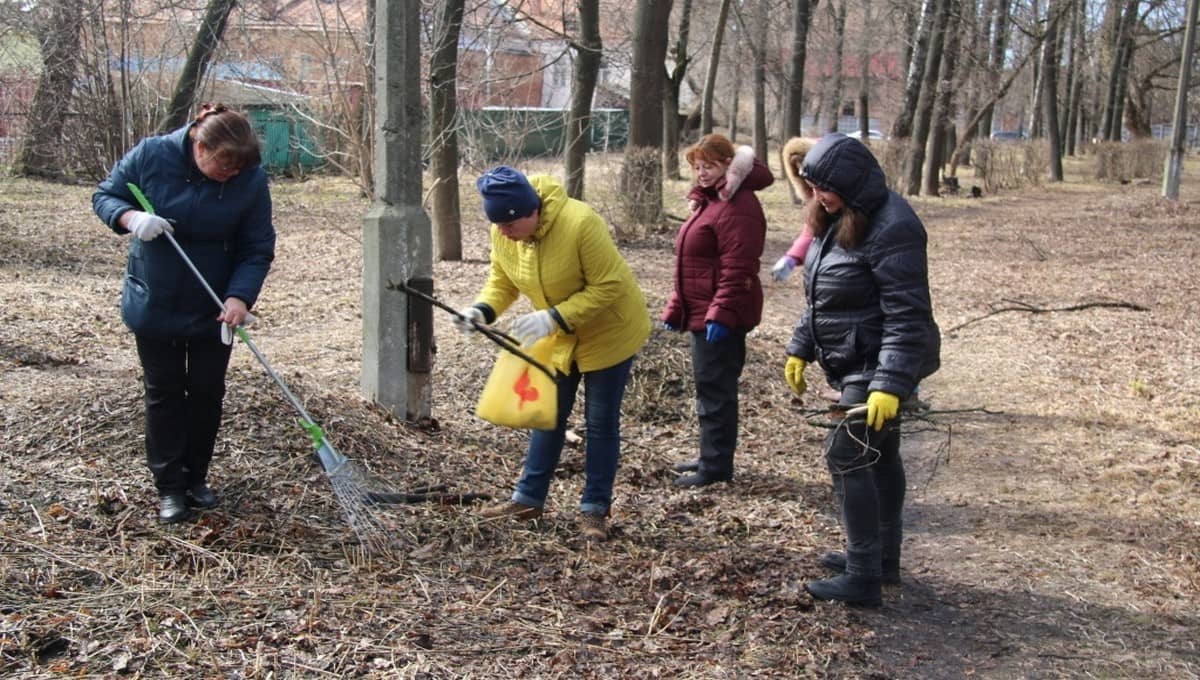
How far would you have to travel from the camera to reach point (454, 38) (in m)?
11.7

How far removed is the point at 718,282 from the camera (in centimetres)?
559

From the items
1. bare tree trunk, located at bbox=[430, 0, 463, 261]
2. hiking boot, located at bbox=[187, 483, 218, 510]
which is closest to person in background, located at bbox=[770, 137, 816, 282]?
hiking boot, located at bbox=[187, 483, 218, 510]

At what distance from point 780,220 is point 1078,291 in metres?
8.66

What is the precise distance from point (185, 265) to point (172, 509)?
2.86ft

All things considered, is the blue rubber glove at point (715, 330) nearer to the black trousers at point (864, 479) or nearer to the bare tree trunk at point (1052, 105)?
the black trousers at point (864, 479)

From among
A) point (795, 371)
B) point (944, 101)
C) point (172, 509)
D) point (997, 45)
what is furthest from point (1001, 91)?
point (172, 509)

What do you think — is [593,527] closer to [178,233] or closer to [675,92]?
[178,233]

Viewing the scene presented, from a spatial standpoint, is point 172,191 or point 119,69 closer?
point 172,191

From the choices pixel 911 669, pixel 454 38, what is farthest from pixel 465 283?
pixel 911 669

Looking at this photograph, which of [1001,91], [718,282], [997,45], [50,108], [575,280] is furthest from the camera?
[997,45]

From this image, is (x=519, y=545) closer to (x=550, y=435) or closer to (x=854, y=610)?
(x=550, y=435)

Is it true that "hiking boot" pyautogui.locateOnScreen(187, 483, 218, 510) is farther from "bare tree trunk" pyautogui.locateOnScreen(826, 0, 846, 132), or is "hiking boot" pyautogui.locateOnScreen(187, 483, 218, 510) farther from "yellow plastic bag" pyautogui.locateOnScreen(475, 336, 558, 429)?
"bare tree trunk" pyautogui.locateOnScreen(826, 0, 846, 132)

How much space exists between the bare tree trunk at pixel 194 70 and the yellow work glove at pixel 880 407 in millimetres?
13231

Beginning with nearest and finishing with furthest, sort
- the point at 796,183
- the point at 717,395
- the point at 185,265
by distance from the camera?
the point at 185,265, the point at 796,183, the point at 717,395
